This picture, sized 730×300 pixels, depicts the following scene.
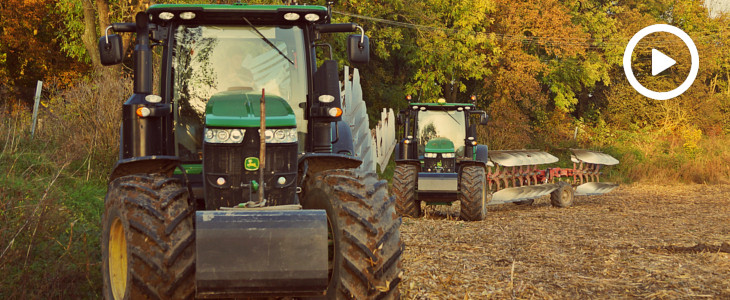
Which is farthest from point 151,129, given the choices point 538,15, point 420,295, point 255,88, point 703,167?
point 538,15

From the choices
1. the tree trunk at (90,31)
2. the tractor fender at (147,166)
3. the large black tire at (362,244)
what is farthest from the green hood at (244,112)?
the tree trunk at (90,31)

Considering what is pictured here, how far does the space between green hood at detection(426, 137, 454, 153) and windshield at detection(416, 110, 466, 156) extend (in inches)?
18.5

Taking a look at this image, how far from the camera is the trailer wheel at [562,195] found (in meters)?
17.0

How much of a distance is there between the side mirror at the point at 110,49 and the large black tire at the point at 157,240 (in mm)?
1361

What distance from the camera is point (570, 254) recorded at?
9391 mm

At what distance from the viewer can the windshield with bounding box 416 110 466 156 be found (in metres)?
15.4

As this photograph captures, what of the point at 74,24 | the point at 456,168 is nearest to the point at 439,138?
the point at 456,168

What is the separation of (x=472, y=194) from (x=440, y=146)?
1699 mm

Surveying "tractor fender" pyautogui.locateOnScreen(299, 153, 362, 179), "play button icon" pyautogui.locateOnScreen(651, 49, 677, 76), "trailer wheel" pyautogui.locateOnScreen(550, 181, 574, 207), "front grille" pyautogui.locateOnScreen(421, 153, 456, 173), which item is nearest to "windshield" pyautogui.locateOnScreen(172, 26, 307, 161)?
"tractor fender" pyautogui.locateOnScreen(299, 153, 362, 179)

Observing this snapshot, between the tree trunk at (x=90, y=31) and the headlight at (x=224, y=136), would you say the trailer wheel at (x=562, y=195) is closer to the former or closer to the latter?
the tree trunk at (x=90, y=31)

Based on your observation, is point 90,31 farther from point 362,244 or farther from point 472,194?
point 362,244

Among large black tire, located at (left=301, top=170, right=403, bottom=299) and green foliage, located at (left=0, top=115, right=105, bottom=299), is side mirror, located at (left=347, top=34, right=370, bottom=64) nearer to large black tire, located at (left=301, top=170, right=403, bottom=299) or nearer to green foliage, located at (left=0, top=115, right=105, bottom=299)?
large black tire, located at (left=301, top=170, right=403, bottom=299)

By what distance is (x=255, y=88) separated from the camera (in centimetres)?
585

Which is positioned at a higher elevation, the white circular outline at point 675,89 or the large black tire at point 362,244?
the white circular outline at point 675,89
